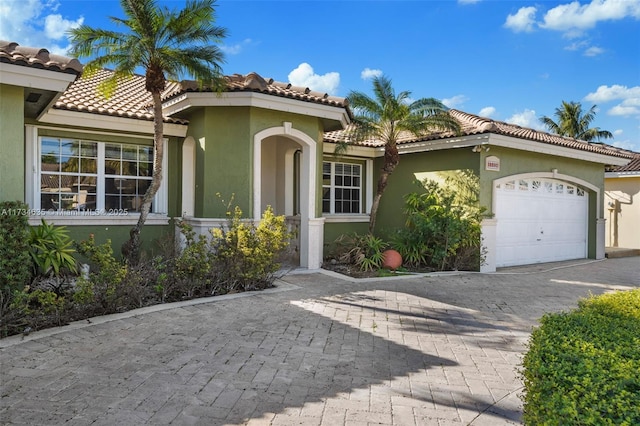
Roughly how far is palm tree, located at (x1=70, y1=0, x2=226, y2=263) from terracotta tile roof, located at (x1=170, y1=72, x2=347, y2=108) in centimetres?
81

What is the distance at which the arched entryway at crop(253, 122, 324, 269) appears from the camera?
11076mm

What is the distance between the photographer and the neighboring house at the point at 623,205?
20.2 m

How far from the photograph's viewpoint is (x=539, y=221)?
50.2 feet

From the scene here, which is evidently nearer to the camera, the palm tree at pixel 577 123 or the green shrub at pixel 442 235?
the green shrub at pixel 442 235

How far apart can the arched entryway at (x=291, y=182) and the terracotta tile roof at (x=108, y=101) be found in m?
2.92

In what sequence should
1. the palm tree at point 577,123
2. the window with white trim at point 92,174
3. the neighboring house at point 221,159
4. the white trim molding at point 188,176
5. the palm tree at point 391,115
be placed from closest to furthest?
1. the neighboring house at point 221,159
2. the window with white trim at point 92,174
3. the white trim molding at point 188,176
4. the palm tree at point 391,115
5. the palm tree at point 577,123

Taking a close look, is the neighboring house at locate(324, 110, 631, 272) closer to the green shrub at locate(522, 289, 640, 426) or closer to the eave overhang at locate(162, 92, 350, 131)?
the eave overhang at locate(162, 92, 350, 131)

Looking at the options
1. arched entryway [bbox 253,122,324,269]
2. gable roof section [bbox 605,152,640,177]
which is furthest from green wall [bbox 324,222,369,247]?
gable roof section [bbox 605,152,640,177]

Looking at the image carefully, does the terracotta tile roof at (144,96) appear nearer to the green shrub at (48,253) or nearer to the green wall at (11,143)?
the green wall at (11,143)

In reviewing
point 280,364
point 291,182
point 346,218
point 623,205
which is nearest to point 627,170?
point 623,205

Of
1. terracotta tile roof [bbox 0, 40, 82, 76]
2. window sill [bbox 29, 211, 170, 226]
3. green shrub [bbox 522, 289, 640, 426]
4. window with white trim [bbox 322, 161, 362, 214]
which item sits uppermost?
terracotta tile roof [bbox 0, 40, 82, 76]

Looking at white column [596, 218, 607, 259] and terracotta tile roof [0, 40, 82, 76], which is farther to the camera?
white column [596, 218, 607, 259]

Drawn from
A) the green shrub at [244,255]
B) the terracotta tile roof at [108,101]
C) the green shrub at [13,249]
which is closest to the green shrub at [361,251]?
the green shrub at [244,255]

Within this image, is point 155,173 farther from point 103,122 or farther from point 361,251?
point 361,251
